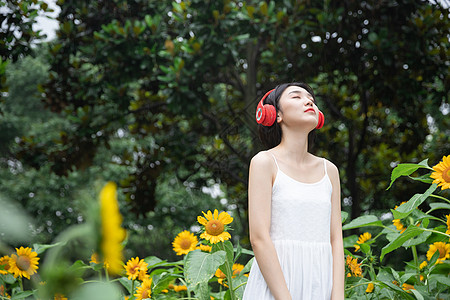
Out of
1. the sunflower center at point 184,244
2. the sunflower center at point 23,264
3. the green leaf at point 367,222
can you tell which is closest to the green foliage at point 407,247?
the green leaf at point 367,222

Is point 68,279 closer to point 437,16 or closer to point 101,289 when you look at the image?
point 101,289

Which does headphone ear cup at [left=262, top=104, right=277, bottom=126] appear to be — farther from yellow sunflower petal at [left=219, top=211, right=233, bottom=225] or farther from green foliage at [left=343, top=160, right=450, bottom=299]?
green foliage at [left=343, top=160, right=450, bottom=299]

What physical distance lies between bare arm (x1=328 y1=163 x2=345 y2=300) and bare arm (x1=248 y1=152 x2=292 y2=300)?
0.55 feet

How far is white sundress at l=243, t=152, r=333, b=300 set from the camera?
1401 mm

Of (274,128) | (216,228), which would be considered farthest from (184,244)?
(274,128)

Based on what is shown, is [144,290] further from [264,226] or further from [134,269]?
[264,226]

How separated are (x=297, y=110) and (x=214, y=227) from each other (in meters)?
0.45

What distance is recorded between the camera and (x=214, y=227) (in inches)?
60.1

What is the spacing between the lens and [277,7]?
407cm

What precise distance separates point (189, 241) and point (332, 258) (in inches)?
26.5

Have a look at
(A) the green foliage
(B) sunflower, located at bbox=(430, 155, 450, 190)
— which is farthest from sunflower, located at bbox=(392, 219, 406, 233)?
(B) sunflower, located at bbox=(430, 155, 450, 190)

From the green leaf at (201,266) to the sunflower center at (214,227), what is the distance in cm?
6

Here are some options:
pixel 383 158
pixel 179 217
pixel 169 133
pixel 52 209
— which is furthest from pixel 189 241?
pixel 52 209

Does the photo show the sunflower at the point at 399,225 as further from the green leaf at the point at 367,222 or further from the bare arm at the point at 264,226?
the bare arm at the point at 264,226
